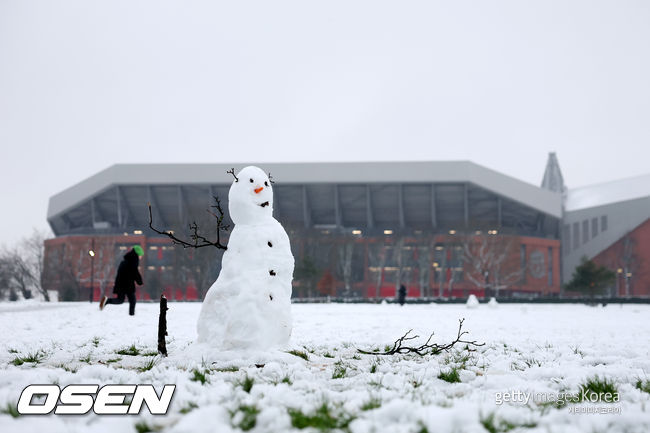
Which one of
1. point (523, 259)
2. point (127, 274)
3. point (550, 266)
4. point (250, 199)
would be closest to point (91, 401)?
point (250, 199)

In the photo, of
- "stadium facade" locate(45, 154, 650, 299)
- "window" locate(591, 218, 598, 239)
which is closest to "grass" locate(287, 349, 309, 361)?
"stadium facade" locate(45, 154, 650, 299)

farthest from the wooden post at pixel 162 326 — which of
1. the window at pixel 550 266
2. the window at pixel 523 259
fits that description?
the window at pixel 550 266

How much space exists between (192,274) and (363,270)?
2253 centimetres

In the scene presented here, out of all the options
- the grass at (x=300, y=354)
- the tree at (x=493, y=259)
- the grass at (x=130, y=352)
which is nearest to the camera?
the grass at (x=300, y=354)

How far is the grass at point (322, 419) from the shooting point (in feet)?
11.0

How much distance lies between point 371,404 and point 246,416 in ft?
2.91

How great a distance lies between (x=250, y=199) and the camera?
737 centimetres

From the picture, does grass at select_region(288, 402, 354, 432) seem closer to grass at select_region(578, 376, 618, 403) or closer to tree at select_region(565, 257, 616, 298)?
grass at select_region(578, 376, 618, 403)

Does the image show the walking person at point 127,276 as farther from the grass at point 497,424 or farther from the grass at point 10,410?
the grass at point 497,424

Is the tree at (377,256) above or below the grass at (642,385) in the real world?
above

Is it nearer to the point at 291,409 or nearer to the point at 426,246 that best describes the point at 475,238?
the point at 426,246

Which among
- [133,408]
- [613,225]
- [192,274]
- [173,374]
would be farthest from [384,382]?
[613,225]

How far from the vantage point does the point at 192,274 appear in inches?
1948

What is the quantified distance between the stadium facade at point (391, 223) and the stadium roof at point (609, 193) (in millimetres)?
502
